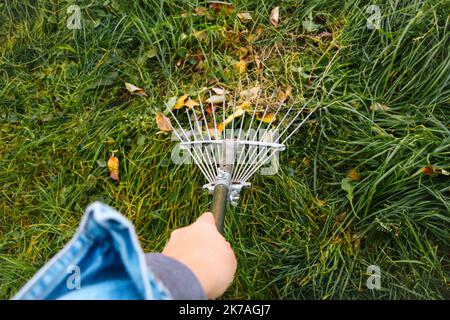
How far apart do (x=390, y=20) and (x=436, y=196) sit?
28.9 inches

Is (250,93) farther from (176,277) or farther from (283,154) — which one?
(176,277)

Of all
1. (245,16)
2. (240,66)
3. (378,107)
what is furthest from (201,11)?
(378,107)

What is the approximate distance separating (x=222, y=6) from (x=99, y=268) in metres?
1.58

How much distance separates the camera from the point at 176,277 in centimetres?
96

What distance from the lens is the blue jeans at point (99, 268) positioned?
0.80 meters

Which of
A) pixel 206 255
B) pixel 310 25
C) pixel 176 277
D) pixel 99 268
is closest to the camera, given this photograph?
pixel 99 268

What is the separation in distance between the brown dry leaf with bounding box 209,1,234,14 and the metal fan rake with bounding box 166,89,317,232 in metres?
0.42

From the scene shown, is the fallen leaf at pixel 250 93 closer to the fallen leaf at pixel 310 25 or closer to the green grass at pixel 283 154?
the green grass at pixel 283 154

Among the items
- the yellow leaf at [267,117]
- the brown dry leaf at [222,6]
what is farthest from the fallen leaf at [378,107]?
the brown dry leaf at [222,6]

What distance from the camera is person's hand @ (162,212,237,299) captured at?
1.12m

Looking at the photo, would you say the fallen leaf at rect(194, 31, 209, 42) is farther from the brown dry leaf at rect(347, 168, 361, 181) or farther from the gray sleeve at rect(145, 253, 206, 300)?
the gray sleeve at rect(145, 253, 206, 300)

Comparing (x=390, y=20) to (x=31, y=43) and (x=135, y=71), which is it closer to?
(x=135, y=71)

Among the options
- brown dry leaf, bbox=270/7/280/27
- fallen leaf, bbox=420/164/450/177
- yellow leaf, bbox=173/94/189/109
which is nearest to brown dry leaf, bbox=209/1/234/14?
brown dry leaf, bbox=270/7/280/27
